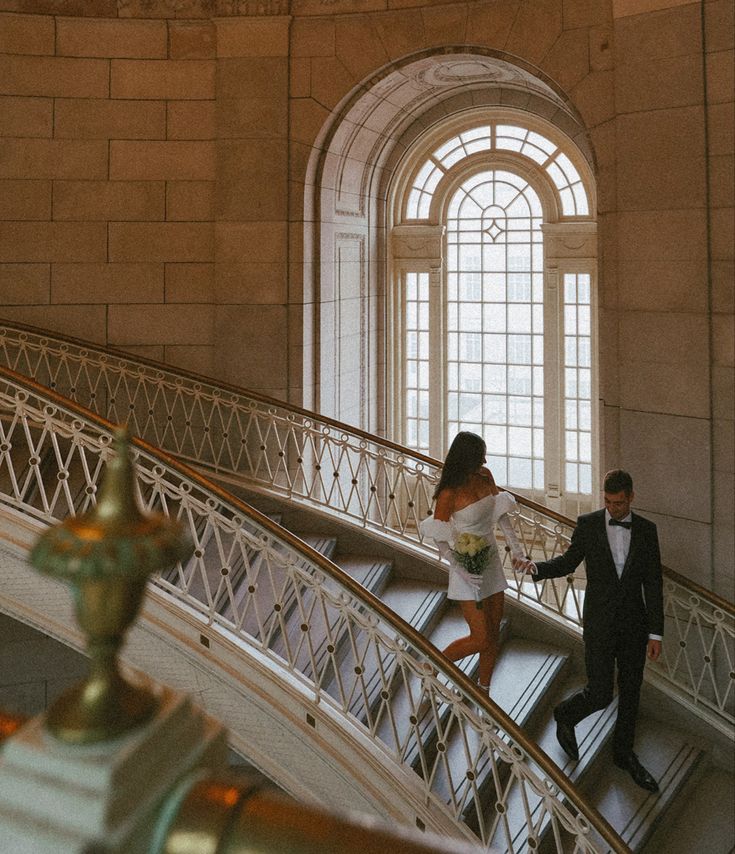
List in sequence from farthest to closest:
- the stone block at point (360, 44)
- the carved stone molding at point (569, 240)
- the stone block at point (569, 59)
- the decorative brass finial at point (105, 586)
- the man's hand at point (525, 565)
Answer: the carved stone molding at point (569, 240)
the stone block at point (360, 44)
the stone block at point (569, 59)
the man's hand at point (525, 565)
the decorative brass finial at point (105, 586)

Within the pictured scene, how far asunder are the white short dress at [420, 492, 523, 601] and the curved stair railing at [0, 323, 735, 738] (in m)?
1.06

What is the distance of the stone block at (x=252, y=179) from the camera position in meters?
10.2

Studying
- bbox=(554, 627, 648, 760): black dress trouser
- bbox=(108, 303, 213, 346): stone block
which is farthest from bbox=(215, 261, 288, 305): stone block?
bbox=(554, 627, 648, 760): black dress trouser

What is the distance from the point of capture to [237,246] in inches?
406

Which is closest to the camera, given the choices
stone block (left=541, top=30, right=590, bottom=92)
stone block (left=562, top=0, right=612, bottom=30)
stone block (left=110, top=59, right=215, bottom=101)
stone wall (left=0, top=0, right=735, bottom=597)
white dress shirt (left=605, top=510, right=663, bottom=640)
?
white dress shirt (left=605, top=510, right=663, bottom=640)

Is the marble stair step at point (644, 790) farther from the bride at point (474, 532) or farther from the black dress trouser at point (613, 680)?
the bride at point (474, 532)

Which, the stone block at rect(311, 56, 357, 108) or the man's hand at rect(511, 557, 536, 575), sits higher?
the stone block at rect(311, 56, 357, 108)

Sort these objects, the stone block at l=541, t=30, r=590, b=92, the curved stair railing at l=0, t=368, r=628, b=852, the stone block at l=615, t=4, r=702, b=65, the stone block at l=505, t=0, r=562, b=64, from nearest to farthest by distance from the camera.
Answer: the curved stair railing at l=0, t=368, r=628, b=852
the stone block at l=615, t=4, r=702, b=65
the stone block at l=541, t=30, r=590, b=92
the stone block at l=505, t=0, r=562, b=64

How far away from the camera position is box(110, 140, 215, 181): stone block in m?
10.3

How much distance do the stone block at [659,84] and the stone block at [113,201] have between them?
5.12 metres

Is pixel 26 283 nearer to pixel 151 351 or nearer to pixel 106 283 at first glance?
pixel 106 283

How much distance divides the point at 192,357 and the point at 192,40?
3.42m

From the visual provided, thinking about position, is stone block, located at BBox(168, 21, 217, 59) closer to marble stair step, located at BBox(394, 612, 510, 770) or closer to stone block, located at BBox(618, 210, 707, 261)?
stone block, located at BBox(618, 210, 707, 261)

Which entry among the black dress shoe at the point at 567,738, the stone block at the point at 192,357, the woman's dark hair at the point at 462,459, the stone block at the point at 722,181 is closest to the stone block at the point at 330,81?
the stone block at the point at 192,357
